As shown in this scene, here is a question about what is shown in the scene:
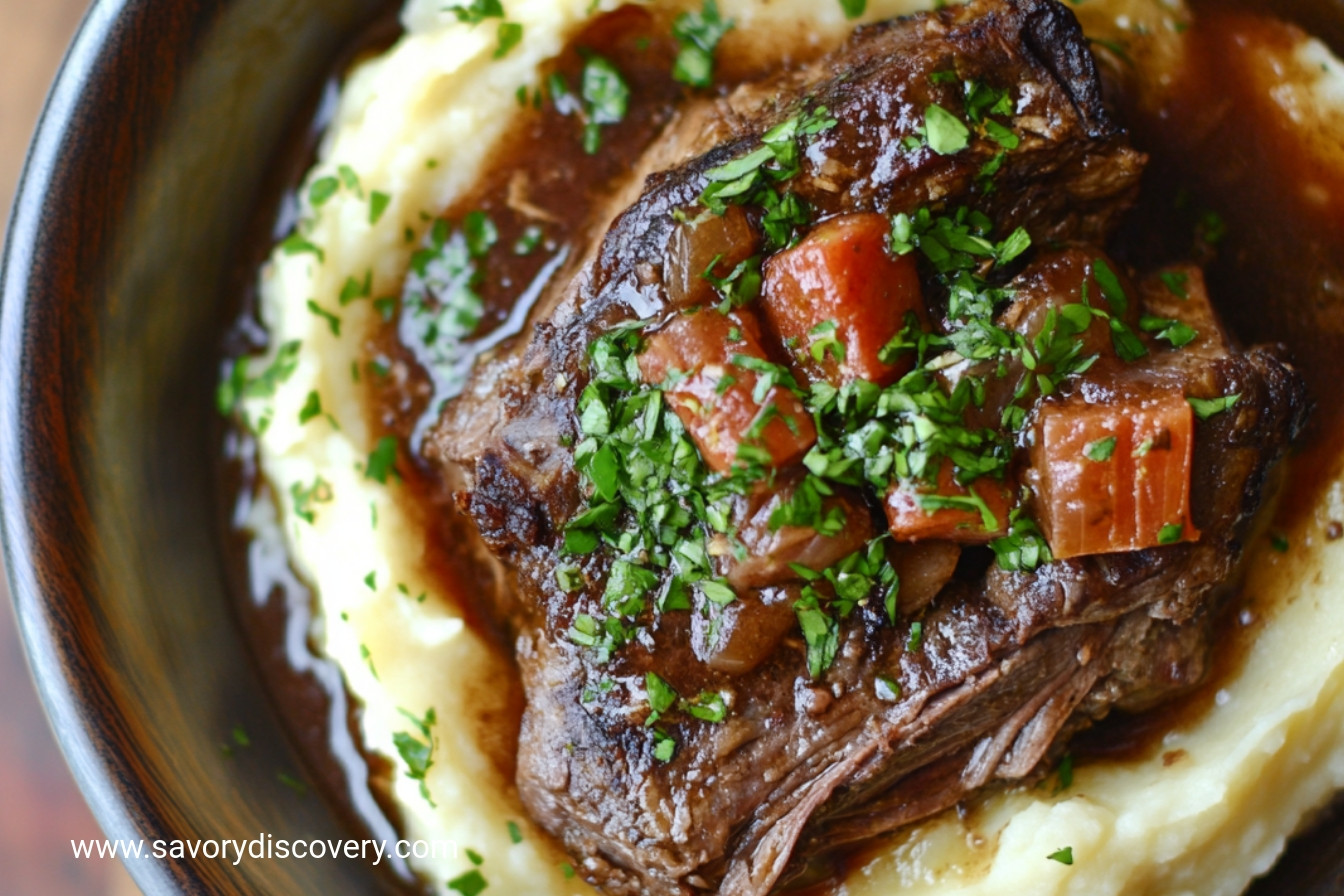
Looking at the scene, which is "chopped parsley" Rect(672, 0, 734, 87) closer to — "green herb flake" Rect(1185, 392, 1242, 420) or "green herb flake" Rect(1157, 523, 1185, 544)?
"green herb flake" Rect(1185, 392, 1242, 420)

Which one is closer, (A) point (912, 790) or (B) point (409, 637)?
(A) point (912, 790)

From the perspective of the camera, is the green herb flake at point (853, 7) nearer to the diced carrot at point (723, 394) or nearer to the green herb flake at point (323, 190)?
the diced carrot at point (723, 394)

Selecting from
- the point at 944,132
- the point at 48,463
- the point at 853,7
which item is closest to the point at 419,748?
the point at 48,463

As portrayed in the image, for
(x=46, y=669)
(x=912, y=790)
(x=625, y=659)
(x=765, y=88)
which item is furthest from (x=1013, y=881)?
(x=46, y=669)

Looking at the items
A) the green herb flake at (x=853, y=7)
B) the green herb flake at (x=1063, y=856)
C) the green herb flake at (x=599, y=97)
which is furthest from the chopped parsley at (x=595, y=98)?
the green herb flake at (x=1063, y=856)

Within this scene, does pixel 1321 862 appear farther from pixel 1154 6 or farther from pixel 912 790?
pixel 1154 6

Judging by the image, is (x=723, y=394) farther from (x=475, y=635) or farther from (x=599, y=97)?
(x=599, y=97)
